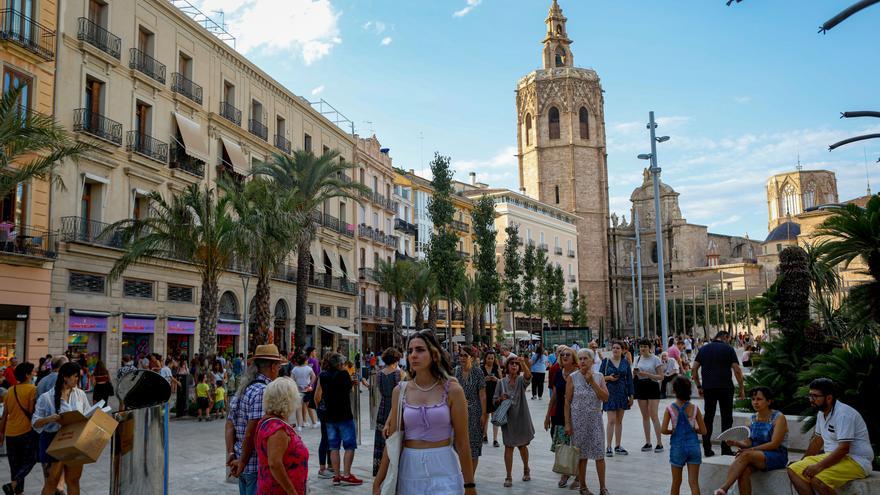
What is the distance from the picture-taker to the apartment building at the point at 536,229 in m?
67.8

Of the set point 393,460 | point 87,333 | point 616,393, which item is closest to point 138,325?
point 87,333

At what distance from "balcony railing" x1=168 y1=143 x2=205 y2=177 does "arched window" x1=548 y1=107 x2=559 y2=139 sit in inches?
2365

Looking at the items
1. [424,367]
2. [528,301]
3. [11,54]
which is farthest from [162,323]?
[528,301]

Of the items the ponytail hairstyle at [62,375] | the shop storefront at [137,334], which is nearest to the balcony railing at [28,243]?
the shop storefront at [137,334]

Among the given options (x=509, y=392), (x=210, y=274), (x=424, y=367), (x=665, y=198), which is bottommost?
(x=509, y=392)

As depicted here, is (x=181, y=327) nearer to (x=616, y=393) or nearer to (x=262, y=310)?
(x=262, y=310)

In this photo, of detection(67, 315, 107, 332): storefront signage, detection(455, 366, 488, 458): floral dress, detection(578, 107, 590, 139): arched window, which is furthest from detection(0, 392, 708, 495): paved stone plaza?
detection(578, 107, 590, 139): arched window

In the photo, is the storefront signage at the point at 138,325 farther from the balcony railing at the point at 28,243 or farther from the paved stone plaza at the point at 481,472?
the paved stone plaza at the point at 481,472

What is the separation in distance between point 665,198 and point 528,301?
125 ft

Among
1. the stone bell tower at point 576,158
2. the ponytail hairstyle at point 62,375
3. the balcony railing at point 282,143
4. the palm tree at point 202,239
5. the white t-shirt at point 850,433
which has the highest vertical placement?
the stone bell tower at point 576,158

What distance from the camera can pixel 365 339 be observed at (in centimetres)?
4706

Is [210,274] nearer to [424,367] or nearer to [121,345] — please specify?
[121,345]

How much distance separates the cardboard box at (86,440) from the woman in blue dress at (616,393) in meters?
6.96

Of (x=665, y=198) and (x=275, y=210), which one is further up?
(x=665, y=198)
